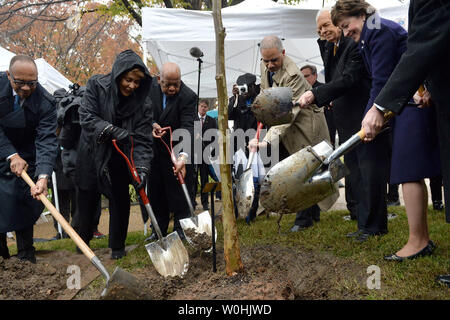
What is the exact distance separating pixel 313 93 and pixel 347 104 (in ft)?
1.79

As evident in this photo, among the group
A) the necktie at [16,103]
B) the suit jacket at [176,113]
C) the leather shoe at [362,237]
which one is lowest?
the leather shoe at [362,237]

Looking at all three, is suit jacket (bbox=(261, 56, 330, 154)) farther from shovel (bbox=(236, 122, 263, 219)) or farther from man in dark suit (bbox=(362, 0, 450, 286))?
man in dark suit (bbox=(362, 0, 450, 286))

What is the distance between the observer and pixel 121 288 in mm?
2191

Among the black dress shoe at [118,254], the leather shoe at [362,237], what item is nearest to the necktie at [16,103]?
the black dress shoe at [118,254]

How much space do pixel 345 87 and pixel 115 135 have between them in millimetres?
2013

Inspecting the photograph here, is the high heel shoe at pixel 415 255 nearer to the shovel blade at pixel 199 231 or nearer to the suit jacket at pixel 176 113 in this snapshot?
the shovel blade at pixel 199 231

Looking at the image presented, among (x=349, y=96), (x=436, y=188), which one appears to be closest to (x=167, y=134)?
(x=349, y=96)

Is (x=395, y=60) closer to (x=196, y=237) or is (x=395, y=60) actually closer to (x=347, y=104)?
(x=347, y=104)

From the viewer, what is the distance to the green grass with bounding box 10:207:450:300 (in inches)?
96.9

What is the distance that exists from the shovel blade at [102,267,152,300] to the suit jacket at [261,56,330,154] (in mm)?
2427

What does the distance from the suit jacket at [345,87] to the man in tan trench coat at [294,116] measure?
0.34 meters

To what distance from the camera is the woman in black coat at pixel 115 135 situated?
3.59 meters

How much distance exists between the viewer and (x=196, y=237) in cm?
361
